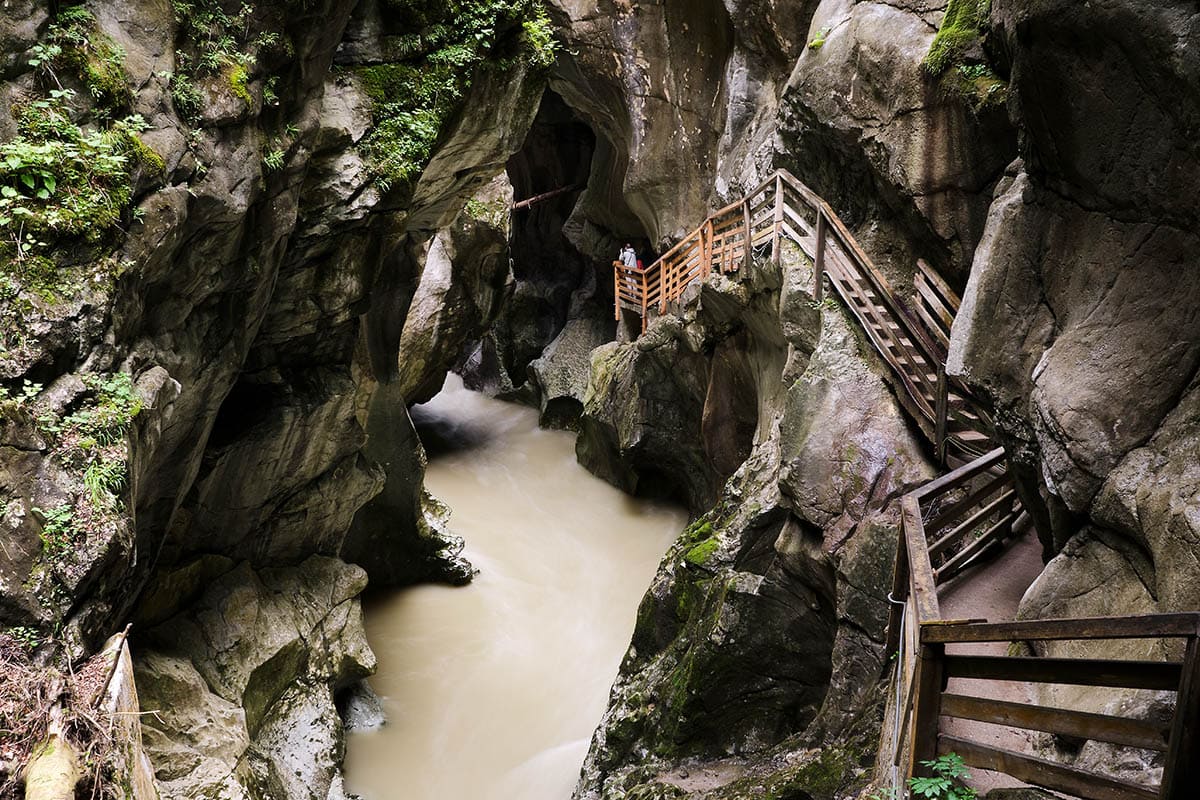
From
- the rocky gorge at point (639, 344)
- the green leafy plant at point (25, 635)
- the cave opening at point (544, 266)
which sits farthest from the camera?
the cave opening at point (544, 266)

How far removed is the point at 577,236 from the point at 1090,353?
2031 cm

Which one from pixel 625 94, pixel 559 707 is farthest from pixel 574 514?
pixel 625 94

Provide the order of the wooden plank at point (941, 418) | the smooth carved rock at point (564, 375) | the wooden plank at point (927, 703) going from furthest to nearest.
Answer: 1. the smooth carved rock at point (564, 375)
2. the wooden plank at point (941, 418)
3. the wooden plank at point (927, 703)

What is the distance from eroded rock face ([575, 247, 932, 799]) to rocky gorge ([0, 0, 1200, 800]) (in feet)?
0.15

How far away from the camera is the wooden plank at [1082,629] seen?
2.89 m

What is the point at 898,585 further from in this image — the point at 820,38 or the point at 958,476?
the point at 820,38

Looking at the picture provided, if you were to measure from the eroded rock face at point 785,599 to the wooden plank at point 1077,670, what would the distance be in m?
3.72

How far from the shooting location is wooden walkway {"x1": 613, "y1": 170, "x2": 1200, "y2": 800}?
3.03 meters

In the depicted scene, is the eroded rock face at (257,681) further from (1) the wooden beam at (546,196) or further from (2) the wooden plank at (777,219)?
(1) the wooden beam at (546,196)

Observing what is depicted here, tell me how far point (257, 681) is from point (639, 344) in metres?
11.0

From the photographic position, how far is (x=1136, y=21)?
464 cm

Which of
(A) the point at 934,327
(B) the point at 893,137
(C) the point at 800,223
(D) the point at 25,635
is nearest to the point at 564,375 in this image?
(C) the point at 800,223

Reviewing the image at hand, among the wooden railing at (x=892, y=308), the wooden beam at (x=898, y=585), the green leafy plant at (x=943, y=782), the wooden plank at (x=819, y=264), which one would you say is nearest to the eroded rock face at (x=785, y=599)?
the wooden plank at (x=819, y=264)

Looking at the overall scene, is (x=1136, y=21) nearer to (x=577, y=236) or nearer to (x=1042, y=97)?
(x=1042, y=97)
